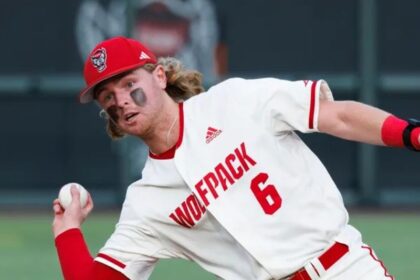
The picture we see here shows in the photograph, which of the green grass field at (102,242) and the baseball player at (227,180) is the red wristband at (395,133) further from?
the green grass field at (102,242)

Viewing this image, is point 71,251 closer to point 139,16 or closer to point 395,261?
point 395,261

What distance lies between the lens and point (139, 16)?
1319cm

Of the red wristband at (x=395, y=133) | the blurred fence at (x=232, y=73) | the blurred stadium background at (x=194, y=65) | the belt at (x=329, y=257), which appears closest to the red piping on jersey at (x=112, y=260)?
the belt at (x=329, y=257)

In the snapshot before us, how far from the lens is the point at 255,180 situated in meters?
5.08

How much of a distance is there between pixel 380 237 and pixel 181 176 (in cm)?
585

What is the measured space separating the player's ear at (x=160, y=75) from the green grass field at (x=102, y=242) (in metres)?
3.50

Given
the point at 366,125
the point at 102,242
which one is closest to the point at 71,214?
the point at 366,125

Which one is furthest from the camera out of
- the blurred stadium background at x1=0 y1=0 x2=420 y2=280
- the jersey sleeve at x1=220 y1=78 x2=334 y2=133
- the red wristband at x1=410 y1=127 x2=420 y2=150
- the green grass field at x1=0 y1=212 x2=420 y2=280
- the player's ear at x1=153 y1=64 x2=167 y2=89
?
the blurred stadium background at x1=0 y1=0 x2=420 y2=280

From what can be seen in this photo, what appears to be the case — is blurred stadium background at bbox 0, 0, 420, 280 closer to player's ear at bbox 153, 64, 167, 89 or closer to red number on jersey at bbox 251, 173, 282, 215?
player's ear at bbox 153, 64, 167, 89

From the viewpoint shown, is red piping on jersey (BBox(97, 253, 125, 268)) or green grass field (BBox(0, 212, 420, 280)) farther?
green grass field (BBox(0, 212, 420, 280))

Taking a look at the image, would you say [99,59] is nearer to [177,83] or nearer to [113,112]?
[113,112]

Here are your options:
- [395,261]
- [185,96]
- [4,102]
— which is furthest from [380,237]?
[185,96]

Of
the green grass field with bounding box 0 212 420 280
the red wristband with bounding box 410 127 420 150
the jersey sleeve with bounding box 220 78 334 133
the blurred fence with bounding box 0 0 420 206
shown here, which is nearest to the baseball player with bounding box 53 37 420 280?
the jersey sleeve with bounding box 220 78 334 133

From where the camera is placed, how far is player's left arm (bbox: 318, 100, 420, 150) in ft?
15.3
